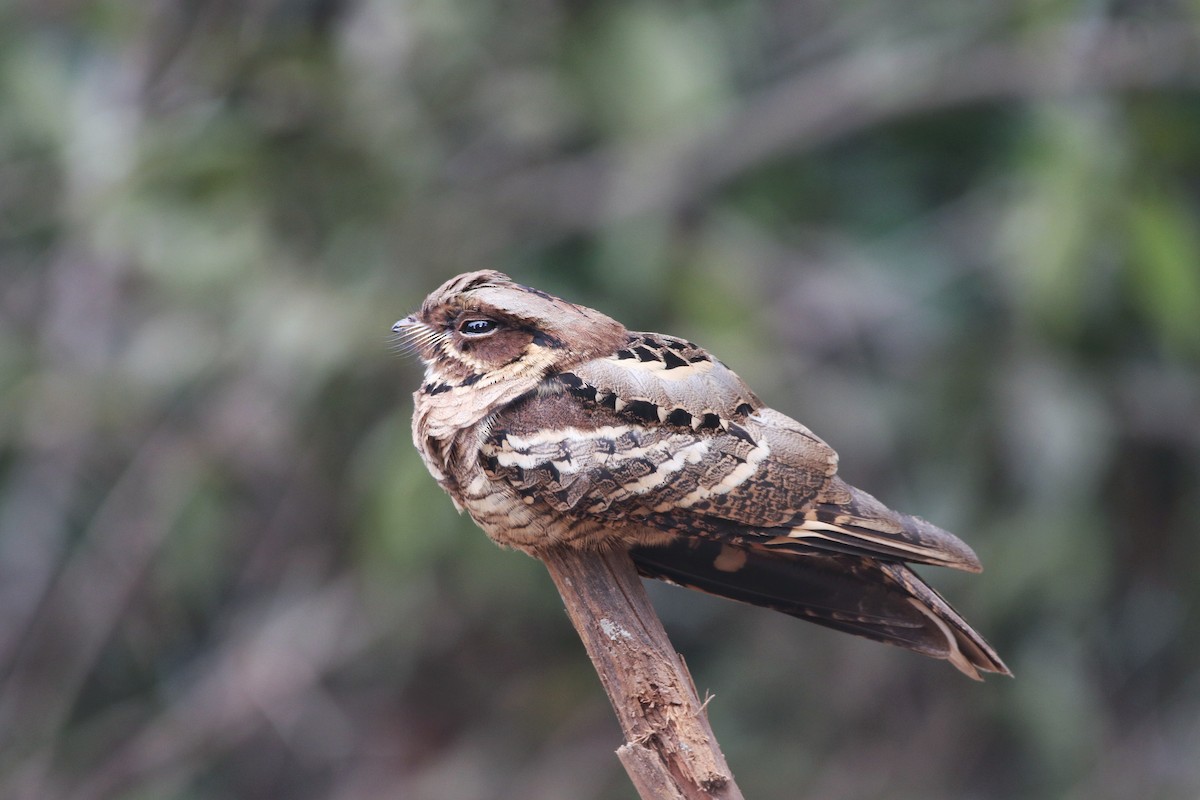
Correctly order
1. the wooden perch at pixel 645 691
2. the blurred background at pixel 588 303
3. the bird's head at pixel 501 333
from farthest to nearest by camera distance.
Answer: the blurred background at pixel 588 303
the bird's head at pixel 501 333
the wooden perch at pixel 645 691

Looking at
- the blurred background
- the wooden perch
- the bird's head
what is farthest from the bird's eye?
the blurred background

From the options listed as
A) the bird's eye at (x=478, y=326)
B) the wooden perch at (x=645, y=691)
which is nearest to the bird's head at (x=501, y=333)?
the bird's eye at (x=478, y=326)

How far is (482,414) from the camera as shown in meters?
2.03

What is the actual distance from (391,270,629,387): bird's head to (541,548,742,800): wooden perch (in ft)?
1.08

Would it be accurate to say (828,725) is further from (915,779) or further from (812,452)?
(812,452)

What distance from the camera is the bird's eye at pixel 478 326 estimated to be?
2113 millimetres

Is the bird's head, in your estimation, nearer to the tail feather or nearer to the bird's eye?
the bird's eye

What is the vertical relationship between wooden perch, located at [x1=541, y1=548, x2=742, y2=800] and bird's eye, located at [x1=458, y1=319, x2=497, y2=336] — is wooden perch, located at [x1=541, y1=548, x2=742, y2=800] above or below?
below

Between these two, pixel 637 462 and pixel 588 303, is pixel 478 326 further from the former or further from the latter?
pixel 588 303

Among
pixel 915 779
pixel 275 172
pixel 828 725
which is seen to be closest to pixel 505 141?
pixel 275 172

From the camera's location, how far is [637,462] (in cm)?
200

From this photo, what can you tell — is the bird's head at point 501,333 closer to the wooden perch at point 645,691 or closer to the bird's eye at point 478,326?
the bird's eye at point 478,326

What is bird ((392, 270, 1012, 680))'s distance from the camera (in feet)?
6.57

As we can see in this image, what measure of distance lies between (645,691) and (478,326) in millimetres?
676
